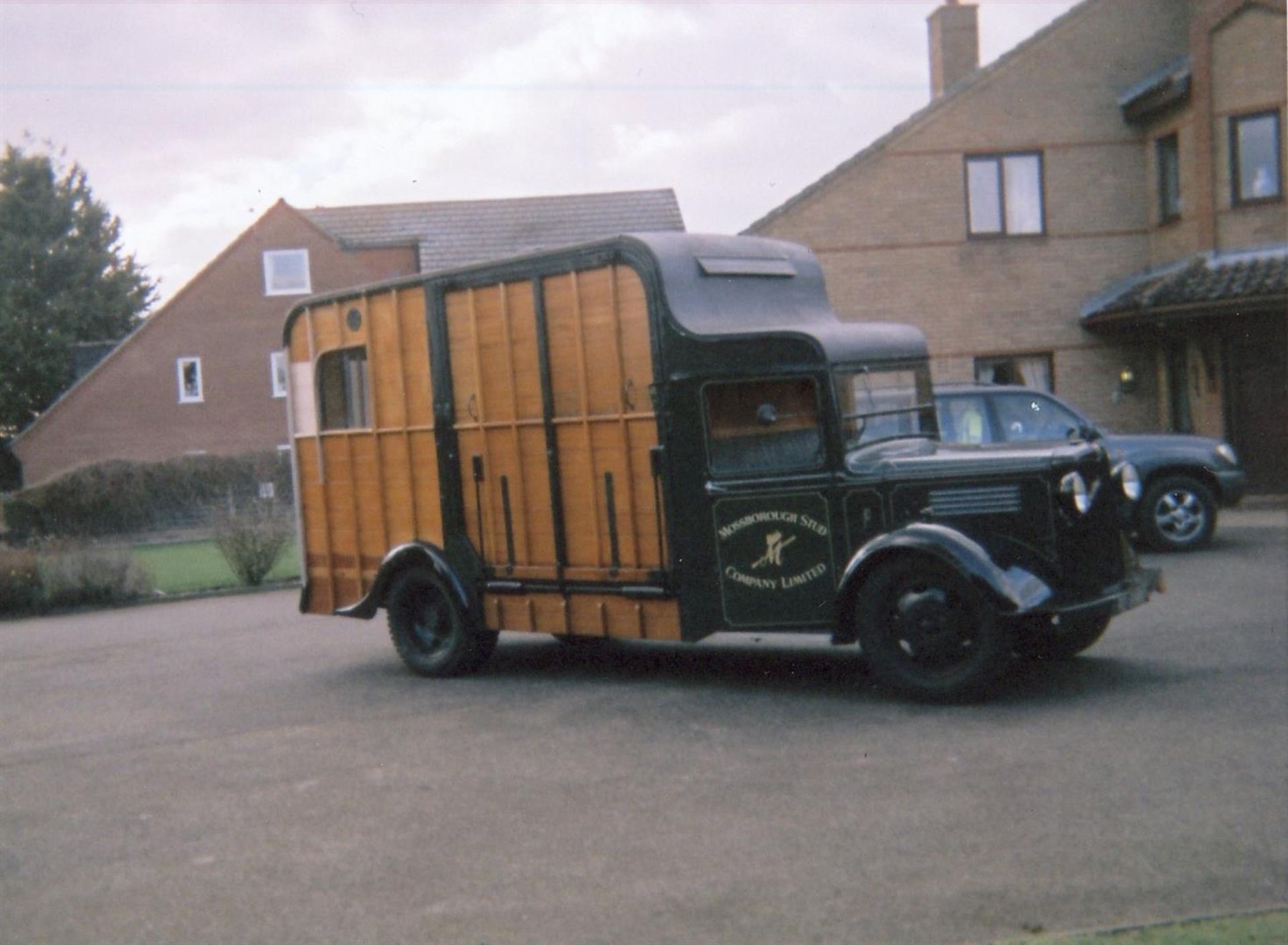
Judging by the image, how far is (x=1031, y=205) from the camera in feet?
80.0

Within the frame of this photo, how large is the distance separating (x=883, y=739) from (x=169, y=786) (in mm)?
3673

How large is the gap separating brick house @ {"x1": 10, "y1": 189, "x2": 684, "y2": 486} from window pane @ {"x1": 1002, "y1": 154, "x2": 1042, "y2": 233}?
72.9 ft

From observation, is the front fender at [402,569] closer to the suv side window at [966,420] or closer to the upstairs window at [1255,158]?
the suv side window at [966,420]

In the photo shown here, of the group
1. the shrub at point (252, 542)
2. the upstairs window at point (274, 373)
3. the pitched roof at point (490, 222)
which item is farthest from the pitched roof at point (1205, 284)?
the upstairs window at point (274, 373)

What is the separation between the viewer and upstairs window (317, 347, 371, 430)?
1146cm

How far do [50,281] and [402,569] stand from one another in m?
60.0

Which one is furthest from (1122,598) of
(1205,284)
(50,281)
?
(50,281)

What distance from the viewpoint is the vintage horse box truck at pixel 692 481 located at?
8.43 meters

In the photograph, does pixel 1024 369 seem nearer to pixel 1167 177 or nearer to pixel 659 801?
pixel 1167 177

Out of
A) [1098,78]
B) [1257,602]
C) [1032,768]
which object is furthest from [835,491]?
[1098,78]

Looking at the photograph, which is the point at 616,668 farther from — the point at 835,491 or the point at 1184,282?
the point at 1184,282

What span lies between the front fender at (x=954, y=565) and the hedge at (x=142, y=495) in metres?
28.3

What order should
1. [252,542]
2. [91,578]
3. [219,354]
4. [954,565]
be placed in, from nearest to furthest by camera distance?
[954,565] < [91,578] < [252,542] < [219,354]

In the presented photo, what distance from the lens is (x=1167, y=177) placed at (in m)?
23.7
